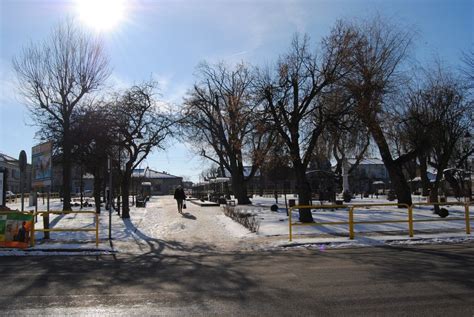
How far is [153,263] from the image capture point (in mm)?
11047

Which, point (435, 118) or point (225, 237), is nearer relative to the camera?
point (225, 237)

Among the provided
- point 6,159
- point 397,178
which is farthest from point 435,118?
point 6,159

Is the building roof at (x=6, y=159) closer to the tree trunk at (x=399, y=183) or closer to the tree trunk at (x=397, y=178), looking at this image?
the tree trunk at (x=397, y=178)

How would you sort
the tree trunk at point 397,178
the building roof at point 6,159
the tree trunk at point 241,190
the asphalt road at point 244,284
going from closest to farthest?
1. the asphalt road at point 244,284
2. the tree trunk at point 397,178
3. the tree trunk at point 241,190
4. the building roof at point 6,159

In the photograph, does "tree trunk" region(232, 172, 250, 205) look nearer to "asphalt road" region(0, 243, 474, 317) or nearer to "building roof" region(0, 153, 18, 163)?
"asphalt road" region(0, 243, 474, 317)

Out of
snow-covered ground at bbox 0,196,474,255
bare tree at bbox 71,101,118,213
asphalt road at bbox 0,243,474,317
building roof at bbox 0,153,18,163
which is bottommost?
asphalt road at bbox 0,243,474,317

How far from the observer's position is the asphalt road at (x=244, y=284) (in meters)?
6.55

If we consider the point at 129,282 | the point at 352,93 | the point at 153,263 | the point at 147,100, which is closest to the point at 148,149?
the point at 147,100

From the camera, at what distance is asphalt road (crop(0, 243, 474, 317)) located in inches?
258

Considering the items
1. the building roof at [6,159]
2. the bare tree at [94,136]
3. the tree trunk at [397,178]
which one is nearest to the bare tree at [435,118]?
the tree trunk at [397,178]

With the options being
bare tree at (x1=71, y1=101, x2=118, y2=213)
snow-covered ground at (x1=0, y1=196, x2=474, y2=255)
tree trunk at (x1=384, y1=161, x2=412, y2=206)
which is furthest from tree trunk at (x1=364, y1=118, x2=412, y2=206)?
bare tree at (x1=71, y1=101, x2=118, y2=213)

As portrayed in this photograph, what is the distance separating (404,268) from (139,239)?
930 centimetres

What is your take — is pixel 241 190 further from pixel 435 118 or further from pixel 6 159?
pixel 6 159

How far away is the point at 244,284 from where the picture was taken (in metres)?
8.36
